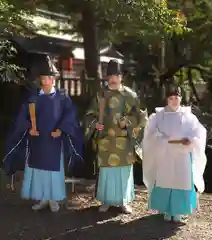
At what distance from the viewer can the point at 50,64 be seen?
16.5 ft

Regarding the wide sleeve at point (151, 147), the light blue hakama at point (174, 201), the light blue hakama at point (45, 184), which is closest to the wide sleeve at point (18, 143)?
the light blue hakama at point (45, 184)

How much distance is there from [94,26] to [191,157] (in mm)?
4698

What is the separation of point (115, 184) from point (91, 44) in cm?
485

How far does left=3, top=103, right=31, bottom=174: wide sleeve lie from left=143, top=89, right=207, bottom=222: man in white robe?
1364mm

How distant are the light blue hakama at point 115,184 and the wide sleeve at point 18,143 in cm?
93

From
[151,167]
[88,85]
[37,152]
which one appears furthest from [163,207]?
[88,85]

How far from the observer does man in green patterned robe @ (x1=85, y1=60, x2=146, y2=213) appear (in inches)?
199

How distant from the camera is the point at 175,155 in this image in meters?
4.81

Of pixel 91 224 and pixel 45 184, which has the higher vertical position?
pixel 45 184

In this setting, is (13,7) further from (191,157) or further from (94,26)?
(191,157)

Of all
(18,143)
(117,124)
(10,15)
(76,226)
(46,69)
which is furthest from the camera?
(10,15)

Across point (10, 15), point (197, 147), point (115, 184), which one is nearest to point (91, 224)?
point (115, 184)

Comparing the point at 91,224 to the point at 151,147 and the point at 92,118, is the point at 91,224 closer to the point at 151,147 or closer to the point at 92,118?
the point at 151,147

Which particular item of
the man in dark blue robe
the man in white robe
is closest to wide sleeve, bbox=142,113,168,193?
the man in white robe
